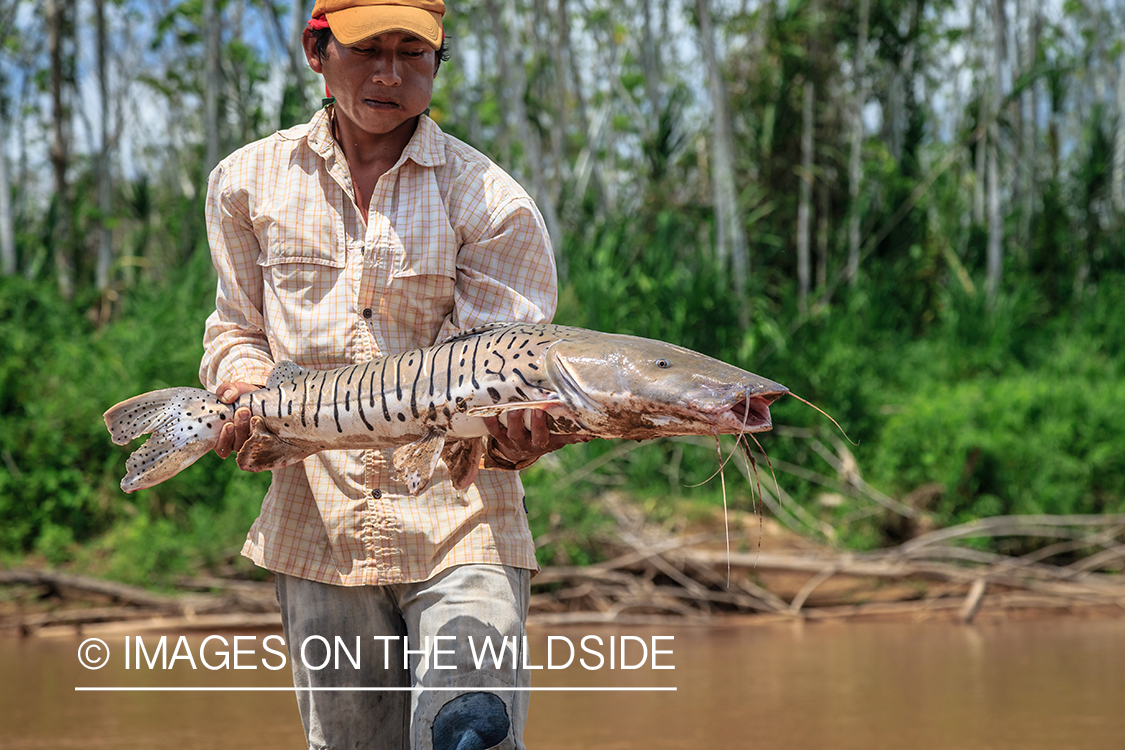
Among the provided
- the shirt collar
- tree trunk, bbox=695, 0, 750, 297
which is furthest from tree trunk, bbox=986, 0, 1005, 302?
the shirt collar

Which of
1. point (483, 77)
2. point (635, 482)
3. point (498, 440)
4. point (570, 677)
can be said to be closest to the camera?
point (498, 440)

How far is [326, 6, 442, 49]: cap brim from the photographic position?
7.74ft

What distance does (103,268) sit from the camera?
45.1ft

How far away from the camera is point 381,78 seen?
2.42 meters

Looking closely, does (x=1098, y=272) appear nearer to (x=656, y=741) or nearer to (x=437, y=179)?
(x=656, y=741)

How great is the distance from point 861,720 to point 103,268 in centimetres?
1135

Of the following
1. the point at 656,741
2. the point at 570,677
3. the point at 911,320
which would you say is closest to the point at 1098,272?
the point at 911,320

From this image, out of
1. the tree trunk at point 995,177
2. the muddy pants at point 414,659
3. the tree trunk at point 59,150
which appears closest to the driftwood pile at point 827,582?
the muddy pants at point 414,659

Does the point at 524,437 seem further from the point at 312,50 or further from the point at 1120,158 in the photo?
the point at 1120,158

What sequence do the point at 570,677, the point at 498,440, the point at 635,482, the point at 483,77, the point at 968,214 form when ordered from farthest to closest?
1. the point at 483,77
2. the point at 968,214
3. the point at 635,482
4. the point at 570,677
5. the point at 498,440

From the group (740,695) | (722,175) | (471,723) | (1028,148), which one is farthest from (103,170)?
(471,723)

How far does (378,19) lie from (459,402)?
2.67 feet

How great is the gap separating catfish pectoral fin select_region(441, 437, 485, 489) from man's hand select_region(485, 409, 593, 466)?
0.05 m

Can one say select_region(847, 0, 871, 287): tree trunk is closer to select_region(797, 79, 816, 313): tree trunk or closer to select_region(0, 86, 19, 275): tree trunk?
select_region(797, 79, 816, 313): tree trunk
